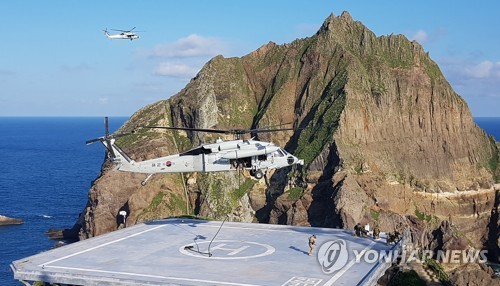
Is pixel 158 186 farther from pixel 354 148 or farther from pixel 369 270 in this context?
pixel 369 270

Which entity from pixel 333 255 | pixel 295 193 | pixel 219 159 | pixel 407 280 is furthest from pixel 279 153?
pixel 295 193

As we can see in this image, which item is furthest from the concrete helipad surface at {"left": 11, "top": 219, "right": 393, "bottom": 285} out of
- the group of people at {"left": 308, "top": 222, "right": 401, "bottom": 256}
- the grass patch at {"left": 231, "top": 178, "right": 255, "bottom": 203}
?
the grass patch at {"left": 231, "top": 178, "right": 255, "bottom": 203}

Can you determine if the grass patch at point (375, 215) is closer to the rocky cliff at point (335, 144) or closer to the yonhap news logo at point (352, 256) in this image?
the rocky cliff at point (335, 144)

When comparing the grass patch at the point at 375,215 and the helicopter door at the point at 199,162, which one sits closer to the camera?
the helicopter door at the point at 199,162

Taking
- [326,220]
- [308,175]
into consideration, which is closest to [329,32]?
[308,175]

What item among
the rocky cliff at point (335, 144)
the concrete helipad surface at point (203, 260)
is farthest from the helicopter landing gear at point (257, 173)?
the rocky cliff at point (335, 144)

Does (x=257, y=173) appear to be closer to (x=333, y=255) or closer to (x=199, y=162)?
(x=199, y=162)

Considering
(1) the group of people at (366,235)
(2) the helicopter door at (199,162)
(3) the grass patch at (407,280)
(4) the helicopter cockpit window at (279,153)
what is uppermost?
(4) the helicopter cockpit window at (279,153)
